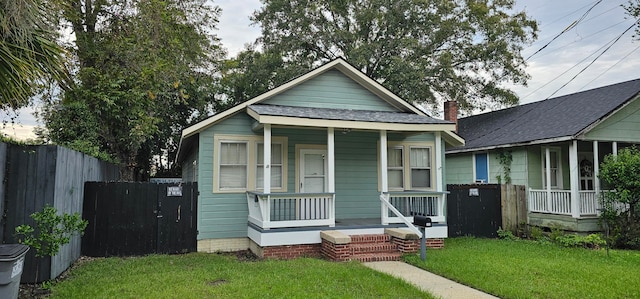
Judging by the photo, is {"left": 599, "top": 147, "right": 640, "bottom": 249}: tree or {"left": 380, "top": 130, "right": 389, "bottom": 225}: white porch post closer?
{"left": 380, "top": 130, "right": 389, "bottom": 225}: white porch post

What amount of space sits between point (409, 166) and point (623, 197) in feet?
18.3

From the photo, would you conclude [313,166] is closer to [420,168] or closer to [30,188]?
[420,168]

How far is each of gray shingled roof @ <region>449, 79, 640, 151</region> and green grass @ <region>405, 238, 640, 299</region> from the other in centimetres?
379

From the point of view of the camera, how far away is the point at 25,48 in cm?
431

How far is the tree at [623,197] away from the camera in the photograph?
415 inches

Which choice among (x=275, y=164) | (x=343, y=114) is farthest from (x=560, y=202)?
(x=275, y=164)

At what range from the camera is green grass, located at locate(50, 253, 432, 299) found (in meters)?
5.84

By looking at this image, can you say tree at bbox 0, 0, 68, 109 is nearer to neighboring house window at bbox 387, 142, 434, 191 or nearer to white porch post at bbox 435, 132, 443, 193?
white porch post at bbox 435, 132, 443, 193

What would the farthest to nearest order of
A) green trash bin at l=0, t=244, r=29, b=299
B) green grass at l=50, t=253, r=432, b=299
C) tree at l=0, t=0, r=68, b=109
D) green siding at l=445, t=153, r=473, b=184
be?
green siding at l=445, t=153, r=473, b=184, green grass at l=50, t=253, r=432, b=299, green trash bin at l=0, t=244, r=29, b=299, tree at l=0, t=0, r=68, b=109

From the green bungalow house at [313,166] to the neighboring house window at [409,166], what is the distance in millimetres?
30

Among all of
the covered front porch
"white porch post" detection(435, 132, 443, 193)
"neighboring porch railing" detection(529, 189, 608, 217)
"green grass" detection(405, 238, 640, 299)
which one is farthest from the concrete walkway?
"neighboring porch railing" detection(529, 189, 608, 217)

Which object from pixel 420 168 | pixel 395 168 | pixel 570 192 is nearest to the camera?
pixel 570 192

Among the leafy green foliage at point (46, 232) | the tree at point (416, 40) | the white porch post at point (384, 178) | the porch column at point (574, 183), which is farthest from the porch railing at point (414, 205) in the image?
the tree at point (416, 40)

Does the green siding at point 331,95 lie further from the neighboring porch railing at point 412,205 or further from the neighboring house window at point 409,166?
the neighboring porch railing at point 412,205
